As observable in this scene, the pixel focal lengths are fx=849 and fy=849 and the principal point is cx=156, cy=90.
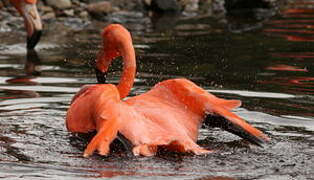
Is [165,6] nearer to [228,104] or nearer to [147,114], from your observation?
[228,104]

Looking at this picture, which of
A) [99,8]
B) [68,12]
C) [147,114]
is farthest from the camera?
[99,8]

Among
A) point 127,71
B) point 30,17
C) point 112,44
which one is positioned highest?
point 112,44

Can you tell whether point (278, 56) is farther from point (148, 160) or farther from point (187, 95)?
point (148, 160)

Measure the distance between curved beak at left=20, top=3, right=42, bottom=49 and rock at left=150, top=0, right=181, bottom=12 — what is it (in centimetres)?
521

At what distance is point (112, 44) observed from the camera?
22.2ft

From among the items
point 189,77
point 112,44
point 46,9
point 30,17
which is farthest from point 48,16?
point 112,44

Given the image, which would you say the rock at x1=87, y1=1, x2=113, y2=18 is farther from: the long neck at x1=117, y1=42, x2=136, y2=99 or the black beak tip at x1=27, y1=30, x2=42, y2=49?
the long neck at x1=117, y1=42, x2=136, y2=99

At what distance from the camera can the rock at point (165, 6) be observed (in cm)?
1702

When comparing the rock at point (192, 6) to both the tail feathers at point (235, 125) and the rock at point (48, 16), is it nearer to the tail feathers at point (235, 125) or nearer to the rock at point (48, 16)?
the rock at point (48, 16)

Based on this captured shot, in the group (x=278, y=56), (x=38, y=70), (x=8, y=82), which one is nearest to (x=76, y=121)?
(x=8, y=82)

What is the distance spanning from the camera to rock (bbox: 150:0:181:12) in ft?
55.8

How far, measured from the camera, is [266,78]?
9156 millimetres

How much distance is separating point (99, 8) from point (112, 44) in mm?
9424

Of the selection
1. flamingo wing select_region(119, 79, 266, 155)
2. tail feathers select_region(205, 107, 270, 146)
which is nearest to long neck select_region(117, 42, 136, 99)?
flamingo wing select_region(119, 79, 266, 155)
